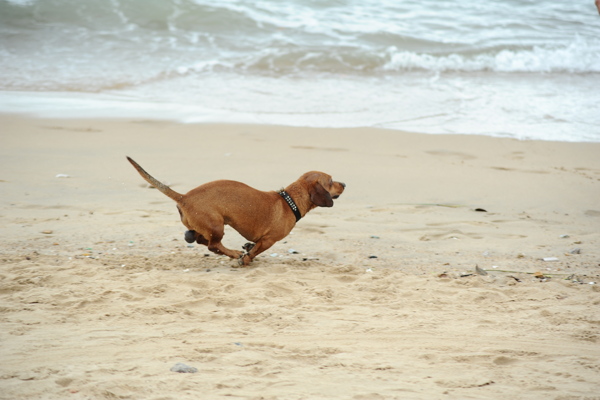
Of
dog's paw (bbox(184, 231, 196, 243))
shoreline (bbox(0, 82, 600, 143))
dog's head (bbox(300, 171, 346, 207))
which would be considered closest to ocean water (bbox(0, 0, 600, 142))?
shoreline (bbox(0, 82, 600, 143))

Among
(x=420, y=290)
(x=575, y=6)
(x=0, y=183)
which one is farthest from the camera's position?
(x=575, y=6)

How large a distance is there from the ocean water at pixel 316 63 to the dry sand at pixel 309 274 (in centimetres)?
115

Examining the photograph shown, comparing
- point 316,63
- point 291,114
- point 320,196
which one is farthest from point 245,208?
point 316,63

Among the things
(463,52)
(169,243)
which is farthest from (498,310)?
(463,52)

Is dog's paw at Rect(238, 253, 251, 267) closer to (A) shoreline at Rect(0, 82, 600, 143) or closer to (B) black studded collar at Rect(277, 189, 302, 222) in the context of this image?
(B) black studded collar at Rect(277, 189, 302, 222)

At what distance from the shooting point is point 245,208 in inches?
190

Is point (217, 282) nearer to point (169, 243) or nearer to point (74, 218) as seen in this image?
point (169, 243)

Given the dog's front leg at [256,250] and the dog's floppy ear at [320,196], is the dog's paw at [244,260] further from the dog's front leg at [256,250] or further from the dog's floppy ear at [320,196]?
the dog's floppy ear at [320,196]

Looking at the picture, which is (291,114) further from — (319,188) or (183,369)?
(183,369)

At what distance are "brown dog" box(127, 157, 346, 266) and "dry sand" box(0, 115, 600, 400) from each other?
26cm

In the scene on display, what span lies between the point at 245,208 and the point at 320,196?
62 centimetres

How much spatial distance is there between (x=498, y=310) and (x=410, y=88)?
339 inches

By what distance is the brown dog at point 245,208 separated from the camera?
15.5ft

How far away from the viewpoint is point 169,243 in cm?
556
